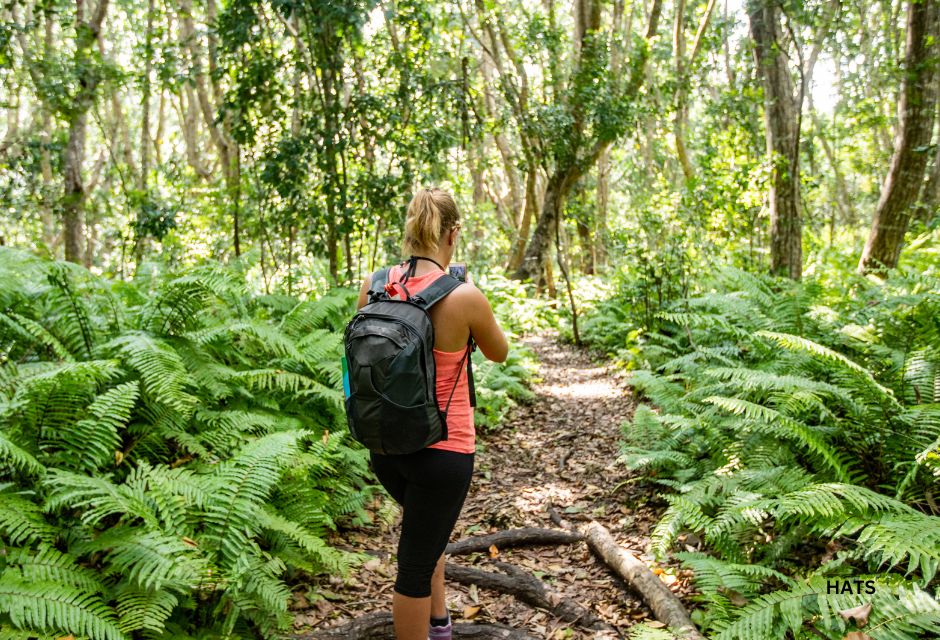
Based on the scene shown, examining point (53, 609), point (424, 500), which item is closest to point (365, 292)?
point (424, 500)

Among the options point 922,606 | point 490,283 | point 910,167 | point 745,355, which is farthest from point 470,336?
point 490,283

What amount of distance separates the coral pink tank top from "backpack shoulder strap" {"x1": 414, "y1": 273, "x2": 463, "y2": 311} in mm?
52

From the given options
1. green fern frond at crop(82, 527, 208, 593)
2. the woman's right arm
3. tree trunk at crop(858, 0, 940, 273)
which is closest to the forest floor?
green fern frond at crop(82, 527, 208, 593)

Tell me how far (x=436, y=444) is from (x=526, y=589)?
1.72 meters

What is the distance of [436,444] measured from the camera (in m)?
2.67

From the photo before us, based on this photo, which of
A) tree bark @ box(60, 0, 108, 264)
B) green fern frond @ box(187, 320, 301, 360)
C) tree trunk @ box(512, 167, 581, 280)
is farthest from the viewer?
tree trunk @ box(512, 167, 581, 280)

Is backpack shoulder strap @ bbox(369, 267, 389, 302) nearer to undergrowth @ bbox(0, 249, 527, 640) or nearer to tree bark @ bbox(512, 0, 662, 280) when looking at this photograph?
undergrowth @ bbox(0, 249, 527, 640)

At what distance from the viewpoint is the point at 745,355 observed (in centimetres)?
Result: 652

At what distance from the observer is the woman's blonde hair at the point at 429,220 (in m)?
2.76

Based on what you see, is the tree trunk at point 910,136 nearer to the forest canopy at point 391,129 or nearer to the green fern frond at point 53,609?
the forest canopy at point 391,129

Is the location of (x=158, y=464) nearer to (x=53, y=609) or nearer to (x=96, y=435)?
(x=96, y=435)

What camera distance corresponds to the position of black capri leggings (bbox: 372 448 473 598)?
268 cm

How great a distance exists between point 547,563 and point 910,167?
8.17 meters

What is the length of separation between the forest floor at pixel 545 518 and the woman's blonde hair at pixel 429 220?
217 centimetres
